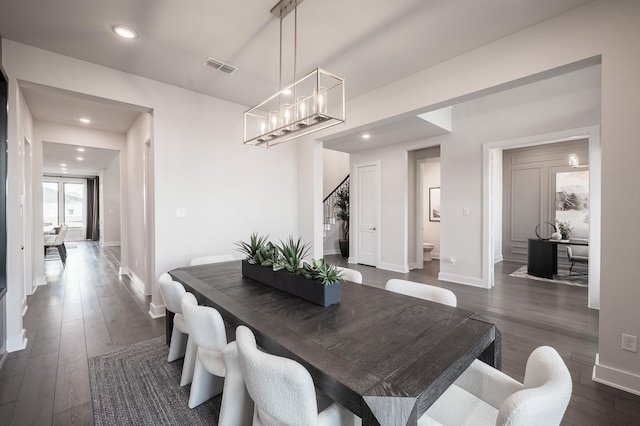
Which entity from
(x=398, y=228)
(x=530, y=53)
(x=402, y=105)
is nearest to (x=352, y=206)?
(x=398, y=228)

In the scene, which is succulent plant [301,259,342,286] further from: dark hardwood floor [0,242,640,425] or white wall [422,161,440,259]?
white wall [422,161,440,259]

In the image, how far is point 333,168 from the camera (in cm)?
887

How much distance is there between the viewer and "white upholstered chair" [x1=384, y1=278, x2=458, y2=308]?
1.81m

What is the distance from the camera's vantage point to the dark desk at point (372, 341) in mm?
925

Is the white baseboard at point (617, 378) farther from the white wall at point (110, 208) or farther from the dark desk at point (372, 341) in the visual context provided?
the white wall at point (110, 208)

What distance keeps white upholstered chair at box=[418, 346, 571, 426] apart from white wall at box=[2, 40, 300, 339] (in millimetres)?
3236

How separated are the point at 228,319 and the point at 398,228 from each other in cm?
479

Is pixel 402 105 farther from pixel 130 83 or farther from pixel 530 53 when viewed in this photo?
pixel 130 83

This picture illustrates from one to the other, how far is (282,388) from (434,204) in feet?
25.1

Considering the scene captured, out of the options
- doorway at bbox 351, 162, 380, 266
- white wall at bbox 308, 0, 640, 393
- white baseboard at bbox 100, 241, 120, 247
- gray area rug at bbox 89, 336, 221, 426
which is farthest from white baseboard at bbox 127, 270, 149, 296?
white baseboard at bbox 100, 241, 120, 247

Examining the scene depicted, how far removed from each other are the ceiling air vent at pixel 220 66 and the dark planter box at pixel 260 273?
80.4 inches

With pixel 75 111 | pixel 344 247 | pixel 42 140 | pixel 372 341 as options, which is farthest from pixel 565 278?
pixel 42 140

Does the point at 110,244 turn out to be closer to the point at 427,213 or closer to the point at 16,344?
the point at 16,344

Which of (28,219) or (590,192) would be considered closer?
(590,192)
